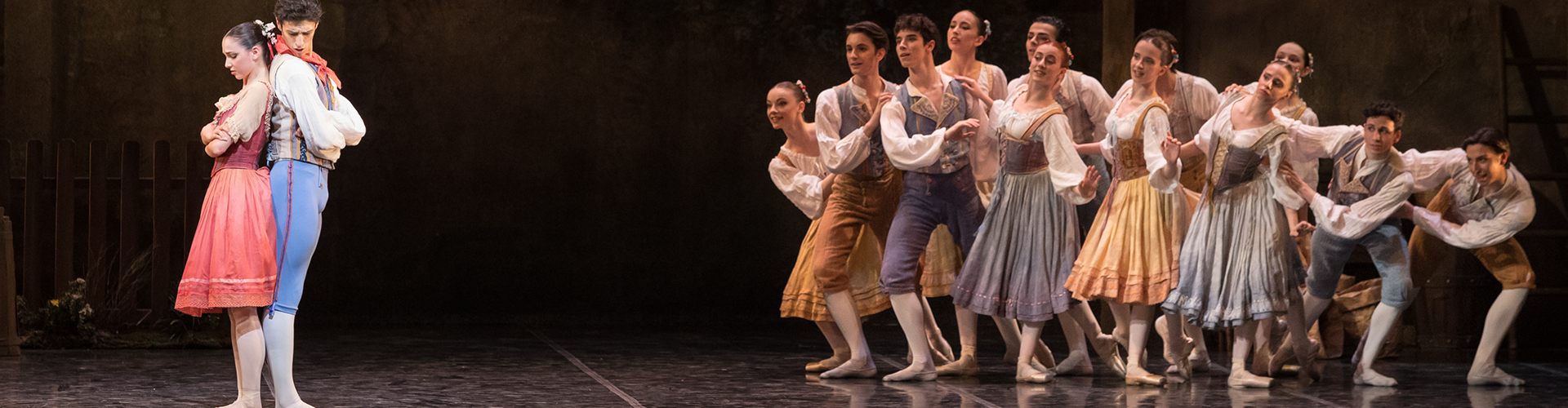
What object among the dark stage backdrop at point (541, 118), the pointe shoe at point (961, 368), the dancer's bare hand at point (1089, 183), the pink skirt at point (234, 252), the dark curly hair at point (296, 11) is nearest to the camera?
the pink skirt at point (234, 252)

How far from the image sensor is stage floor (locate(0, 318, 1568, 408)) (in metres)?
4.42

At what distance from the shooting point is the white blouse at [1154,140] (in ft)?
15.4

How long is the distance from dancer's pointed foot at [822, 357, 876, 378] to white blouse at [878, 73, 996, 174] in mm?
684

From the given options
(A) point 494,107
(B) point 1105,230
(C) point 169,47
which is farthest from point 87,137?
(B) point 1105,230

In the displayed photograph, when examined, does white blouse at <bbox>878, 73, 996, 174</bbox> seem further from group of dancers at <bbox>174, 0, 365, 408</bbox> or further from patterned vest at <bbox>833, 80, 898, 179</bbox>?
group of dancers at <bbox>174, 0, 365, 408</bbox>

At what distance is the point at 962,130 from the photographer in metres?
4.72

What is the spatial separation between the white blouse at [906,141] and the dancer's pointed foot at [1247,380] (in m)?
1.18

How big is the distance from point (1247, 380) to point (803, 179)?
164 cm

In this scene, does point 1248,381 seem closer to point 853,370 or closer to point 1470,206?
point 1470,206

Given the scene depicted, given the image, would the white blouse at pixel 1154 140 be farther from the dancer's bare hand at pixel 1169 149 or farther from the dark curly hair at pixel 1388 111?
the dark curly hair at pixel 1388 111

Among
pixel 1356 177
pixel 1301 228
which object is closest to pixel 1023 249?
Result: pixel 1301 228

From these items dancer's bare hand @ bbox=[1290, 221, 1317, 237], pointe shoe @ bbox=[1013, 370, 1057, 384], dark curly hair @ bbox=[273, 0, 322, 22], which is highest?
dark curly hair @ bbox=[273, 0, 322, 22]

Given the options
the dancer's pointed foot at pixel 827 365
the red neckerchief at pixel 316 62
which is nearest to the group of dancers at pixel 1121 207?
the dancer's pointed foot at pixel 827 365

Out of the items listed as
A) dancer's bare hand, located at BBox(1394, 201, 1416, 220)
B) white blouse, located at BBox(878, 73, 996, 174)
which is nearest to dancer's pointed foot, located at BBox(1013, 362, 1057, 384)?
white blouse, located at BBox(878, 73, 996, 174)
